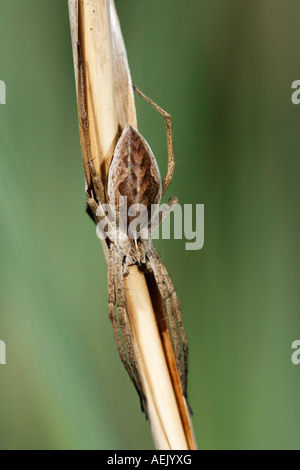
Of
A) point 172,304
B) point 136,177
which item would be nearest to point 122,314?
point 172,304

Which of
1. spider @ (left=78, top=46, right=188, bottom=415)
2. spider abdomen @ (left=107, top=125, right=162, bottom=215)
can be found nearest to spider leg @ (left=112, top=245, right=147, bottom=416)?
spider @ (left=78, top=46, right=188, bottom=415)

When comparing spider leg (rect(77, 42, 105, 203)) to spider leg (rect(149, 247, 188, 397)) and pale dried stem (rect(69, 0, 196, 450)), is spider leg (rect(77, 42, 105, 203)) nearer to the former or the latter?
pale dried stem (rect(69, 0, 196, 450))

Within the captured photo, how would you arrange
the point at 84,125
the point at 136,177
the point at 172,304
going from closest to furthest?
the point at 84,125 < the point at 136,177 < the point at 172,304

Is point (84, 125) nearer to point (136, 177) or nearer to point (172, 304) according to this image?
point (136, 177)

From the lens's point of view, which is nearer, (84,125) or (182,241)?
(84,125)

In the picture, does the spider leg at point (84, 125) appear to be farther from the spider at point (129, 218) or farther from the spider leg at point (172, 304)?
the spider leg at point (172, 304)

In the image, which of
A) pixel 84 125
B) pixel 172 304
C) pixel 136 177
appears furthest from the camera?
pixel 172 304

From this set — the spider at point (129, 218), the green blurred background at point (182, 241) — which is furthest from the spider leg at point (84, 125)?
the green blurred background at point (182, 241)
